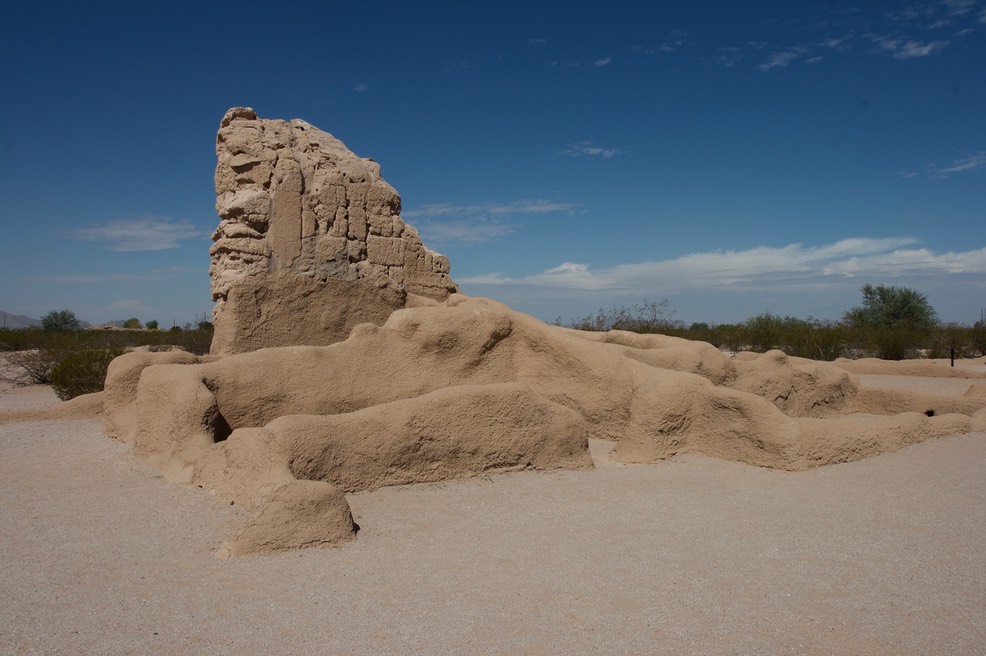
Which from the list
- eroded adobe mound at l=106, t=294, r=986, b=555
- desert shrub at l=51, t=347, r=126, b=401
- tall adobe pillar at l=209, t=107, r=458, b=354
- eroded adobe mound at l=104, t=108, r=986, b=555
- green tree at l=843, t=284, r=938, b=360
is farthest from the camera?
green tree at l=843, t=284, r=938, b=360

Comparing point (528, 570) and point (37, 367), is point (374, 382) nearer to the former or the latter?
point (528, 570)

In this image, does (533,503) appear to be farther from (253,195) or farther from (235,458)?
(253,195)

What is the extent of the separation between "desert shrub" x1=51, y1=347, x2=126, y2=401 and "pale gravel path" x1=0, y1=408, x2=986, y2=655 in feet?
20.7

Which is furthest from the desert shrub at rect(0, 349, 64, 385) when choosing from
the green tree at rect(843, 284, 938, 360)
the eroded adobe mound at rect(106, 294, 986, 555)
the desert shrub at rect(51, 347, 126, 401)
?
the green tree at rect(843, 284, 938, 360)

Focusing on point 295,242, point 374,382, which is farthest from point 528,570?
point 295,242

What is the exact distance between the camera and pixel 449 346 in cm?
719

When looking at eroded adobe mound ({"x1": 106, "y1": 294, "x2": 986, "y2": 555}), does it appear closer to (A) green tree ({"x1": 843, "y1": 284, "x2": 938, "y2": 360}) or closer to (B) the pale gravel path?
(B) the pale gravel path

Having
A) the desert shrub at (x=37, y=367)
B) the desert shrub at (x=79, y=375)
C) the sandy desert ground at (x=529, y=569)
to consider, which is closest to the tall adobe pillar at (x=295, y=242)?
the sandy desert ground at (x=529, y=569)

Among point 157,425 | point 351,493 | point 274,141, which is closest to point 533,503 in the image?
point 351,493

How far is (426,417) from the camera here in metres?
5.80

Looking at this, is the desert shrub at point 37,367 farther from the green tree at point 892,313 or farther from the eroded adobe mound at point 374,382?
the green tree at point 892,313

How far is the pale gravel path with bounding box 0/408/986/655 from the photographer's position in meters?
3.24

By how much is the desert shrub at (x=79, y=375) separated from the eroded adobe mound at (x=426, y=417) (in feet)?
16.4

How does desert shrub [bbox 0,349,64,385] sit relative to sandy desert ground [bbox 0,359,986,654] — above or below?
above
